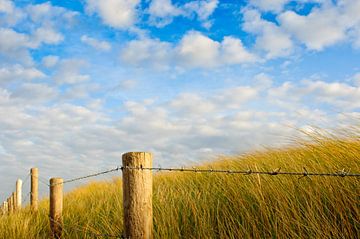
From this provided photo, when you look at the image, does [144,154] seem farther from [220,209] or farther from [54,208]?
[54,208]

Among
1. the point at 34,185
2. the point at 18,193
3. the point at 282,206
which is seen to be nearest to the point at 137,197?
the point at 282,206

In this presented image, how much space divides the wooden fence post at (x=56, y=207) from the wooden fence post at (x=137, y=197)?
269cm

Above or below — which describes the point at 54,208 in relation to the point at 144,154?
below

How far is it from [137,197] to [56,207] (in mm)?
2850

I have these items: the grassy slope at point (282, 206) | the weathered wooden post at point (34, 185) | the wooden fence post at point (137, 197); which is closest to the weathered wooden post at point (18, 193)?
the weathered wooden post at point (34, 185)

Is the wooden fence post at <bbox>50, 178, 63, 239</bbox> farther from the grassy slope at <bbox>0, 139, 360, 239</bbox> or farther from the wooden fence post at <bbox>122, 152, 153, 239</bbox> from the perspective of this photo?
the wooden fence post at <bbox>122, 152, 153, 239</bbox>

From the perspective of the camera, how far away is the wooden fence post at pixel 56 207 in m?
5.36

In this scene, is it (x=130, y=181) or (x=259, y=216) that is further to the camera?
(x=259, y=216)

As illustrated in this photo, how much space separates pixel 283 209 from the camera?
3562 millimetres

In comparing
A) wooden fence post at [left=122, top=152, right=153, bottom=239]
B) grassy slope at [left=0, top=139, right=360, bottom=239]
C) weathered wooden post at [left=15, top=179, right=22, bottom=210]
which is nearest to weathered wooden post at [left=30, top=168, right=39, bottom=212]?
weathered wooden post at [left=15, top=179, right=22, bottom=210]

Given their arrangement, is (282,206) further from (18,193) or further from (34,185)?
(18,193)

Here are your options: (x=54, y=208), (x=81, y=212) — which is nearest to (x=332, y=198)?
(x=54, y=208)

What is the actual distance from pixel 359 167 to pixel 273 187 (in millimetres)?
783

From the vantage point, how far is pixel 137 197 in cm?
295
